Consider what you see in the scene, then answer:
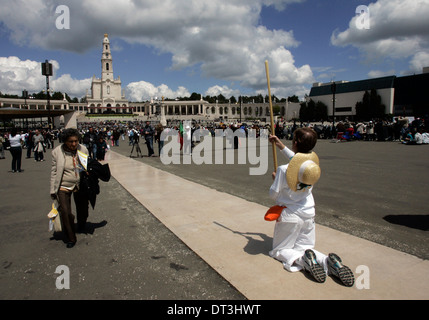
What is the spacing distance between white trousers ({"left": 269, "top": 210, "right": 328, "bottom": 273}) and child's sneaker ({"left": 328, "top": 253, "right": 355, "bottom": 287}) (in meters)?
0.13

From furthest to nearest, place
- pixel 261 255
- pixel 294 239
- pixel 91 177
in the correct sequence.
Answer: pixel 91 177
pixel 261 255
pixel 294 239

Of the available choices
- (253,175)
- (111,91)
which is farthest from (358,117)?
(111,91)

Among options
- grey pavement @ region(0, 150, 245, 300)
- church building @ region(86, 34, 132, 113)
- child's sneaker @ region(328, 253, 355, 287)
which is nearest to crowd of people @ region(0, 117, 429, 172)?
grey pavement @ region(0, 150, 245, 300)

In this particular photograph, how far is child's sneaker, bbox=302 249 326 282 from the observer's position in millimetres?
3039

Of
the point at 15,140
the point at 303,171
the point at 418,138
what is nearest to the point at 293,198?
the point at 303,171

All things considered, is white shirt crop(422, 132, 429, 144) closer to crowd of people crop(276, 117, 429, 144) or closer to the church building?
crowd of people crop(276, 117, 429, 144)

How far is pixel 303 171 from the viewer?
308 cm

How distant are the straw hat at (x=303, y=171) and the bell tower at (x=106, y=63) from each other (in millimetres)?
136947

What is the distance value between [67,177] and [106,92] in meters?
135

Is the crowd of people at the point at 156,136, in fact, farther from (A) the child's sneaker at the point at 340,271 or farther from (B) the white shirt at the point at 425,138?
(A) the child's sneaker at the point at 340,271

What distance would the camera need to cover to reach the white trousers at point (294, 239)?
10.8ft

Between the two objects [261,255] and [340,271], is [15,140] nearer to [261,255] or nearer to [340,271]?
[261,255]

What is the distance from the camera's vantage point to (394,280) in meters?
3.05

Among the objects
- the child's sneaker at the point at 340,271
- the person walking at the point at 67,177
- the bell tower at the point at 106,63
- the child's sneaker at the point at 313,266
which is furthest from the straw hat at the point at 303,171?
the bell tower at the point at 106,63
